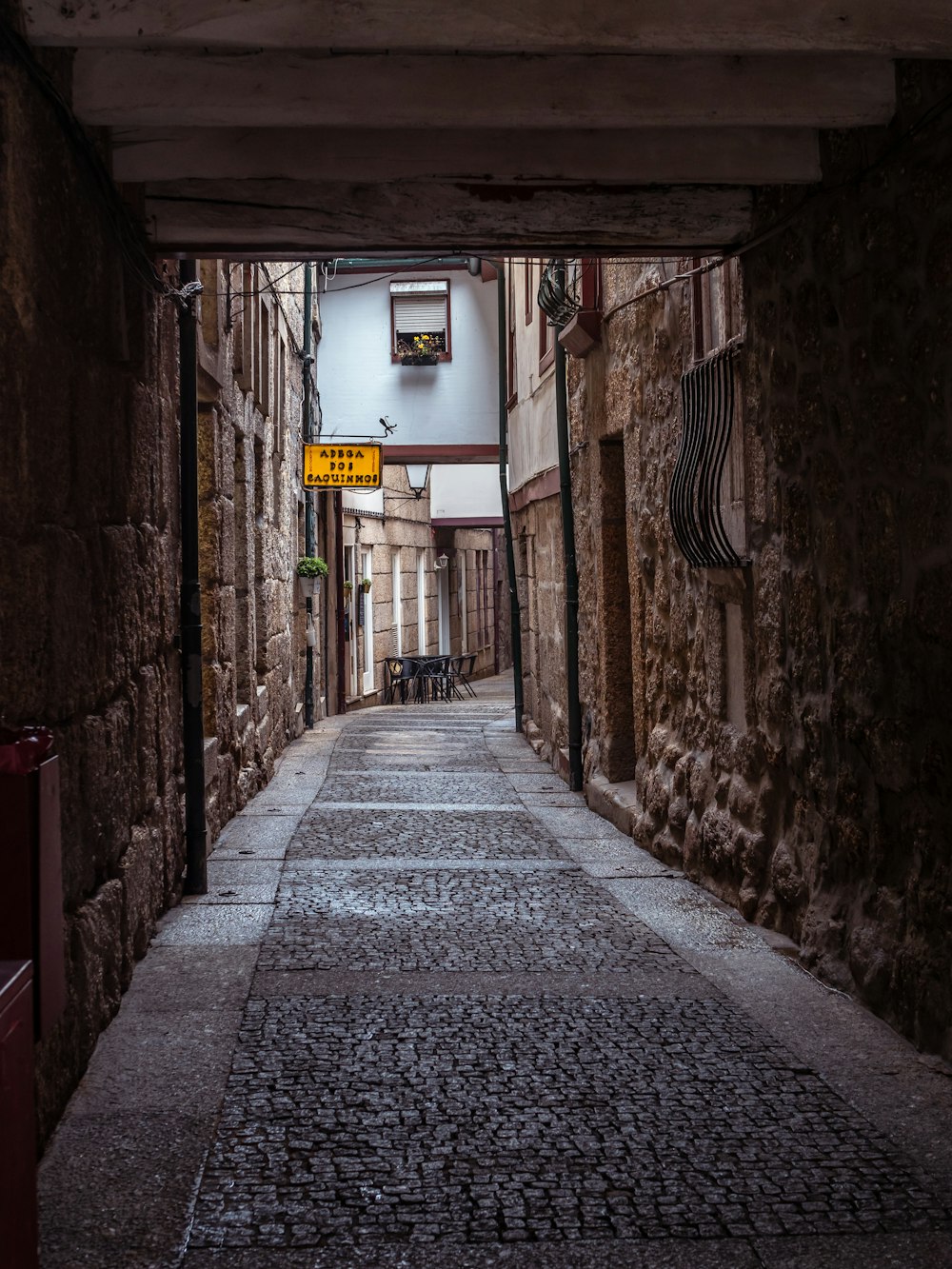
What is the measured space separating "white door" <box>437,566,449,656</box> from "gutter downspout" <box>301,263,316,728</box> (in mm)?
12704

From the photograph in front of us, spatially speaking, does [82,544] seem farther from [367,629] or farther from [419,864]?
[367,629]

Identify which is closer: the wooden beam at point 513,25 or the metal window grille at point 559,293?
the wooden beam at point 513,25

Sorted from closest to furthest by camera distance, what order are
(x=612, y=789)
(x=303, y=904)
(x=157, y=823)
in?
(x=157, y=823)
(x=303, y=904)
(x=612, y=789)

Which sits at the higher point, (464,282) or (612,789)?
(464,282)

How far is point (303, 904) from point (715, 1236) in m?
3.25

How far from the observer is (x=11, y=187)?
3.07m

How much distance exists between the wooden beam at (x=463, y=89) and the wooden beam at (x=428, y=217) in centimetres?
80

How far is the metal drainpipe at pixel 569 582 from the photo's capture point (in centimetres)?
987

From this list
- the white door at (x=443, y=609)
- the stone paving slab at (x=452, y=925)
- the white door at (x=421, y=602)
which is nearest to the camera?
the stone paving slab at (x=452, y=925)

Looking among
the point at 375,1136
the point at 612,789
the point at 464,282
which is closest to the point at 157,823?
the point at 375,1136

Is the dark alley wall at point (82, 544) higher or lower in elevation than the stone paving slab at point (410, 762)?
higher

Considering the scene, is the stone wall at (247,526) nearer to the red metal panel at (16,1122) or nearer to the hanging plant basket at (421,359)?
the hanging plant basket at (421,359)

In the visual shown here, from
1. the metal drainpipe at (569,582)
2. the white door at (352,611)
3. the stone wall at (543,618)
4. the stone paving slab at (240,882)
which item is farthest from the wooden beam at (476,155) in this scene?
the white door at (352,611)

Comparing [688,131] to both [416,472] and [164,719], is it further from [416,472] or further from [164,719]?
[416,472]
